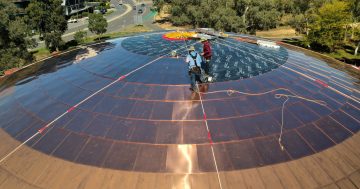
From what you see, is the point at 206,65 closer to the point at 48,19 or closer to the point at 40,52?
the point at 48,19

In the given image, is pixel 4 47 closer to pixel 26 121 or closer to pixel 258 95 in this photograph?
pixel 26 121

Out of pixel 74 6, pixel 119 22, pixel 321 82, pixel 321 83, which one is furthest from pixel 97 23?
pixel 321 83

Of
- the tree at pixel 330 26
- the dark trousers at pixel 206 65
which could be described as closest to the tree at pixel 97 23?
the tree at pixel 330 26

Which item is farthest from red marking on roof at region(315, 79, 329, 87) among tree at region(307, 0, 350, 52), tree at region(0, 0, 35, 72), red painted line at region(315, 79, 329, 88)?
tree at region(307, 0, 350, 52)

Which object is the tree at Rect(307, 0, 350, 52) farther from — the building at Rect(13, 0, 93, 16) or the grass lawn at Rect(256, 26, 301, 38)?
the building at Rect(13, 0, 93, 16)

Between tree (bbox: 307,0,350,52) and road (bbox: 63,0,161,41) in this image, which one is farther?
road (bbox: 63,0,161,41)

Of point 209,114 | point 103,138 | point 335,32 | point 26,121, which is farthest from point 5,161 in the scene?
point 335,32

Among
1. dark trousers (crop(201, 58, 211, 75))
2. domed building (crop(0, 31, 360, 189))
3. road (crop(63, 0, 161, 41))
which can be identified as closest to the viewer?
domed building (crop(0, 31, 360, 189))

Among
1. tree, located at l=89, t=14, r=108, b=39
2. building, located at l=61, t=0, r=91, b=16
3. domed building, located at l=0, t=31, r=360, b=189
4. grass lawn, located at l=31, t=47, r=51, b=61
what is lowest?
grass lawn, located at l=31, t=47, r=51, b=61
